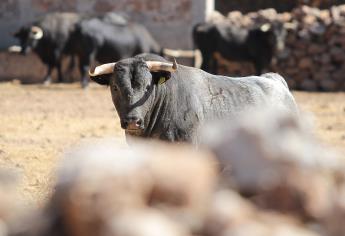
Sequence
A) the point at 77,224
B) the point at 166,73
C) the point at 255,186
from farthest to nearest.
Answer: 1. the point at 166,73
2. the point at 255,186
3. the point at 77,224

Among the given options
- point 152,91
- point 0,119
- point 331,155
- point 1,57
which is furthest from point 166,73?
point 1,57

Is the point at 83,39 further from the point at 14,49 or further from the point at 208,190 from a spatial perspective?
the point at 208,190

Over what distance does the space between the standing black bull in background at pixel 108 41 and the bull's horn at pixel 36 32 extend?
846mm

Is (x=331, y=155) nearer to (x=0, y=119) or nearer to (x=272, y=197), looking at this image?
(x=272, y=197)

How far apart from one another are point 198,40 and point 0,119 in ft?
26.8

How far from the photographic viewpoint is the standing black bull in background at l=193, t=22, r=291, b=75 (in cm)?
2158

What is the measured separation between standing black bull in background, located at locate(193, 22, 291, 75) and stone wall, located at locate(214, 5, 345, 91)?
43cm

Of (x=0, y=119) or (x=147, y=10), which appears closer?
(x=0, y=119)

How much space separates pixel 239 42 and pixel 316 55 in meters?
1.84

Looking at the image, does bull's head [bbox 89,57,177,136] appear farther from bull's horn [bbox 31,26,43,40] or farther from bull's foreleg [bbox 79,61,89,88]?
bull's horn [bbox 31,26,43,40]

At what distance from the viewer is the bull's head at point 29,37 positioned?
21844 mm

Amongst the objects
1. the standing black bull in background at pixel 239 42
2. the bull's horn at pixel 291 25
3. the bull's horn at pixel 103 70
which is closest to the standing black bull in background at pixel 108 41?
the standing black bull in background at pixel 239 42

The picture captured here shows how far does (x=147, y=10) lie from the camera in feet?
75.4

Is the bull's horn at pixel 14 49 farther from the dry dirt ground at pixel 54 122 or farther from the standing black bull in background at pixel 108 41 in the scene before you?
the standing black bull in background at pixel 108 41
